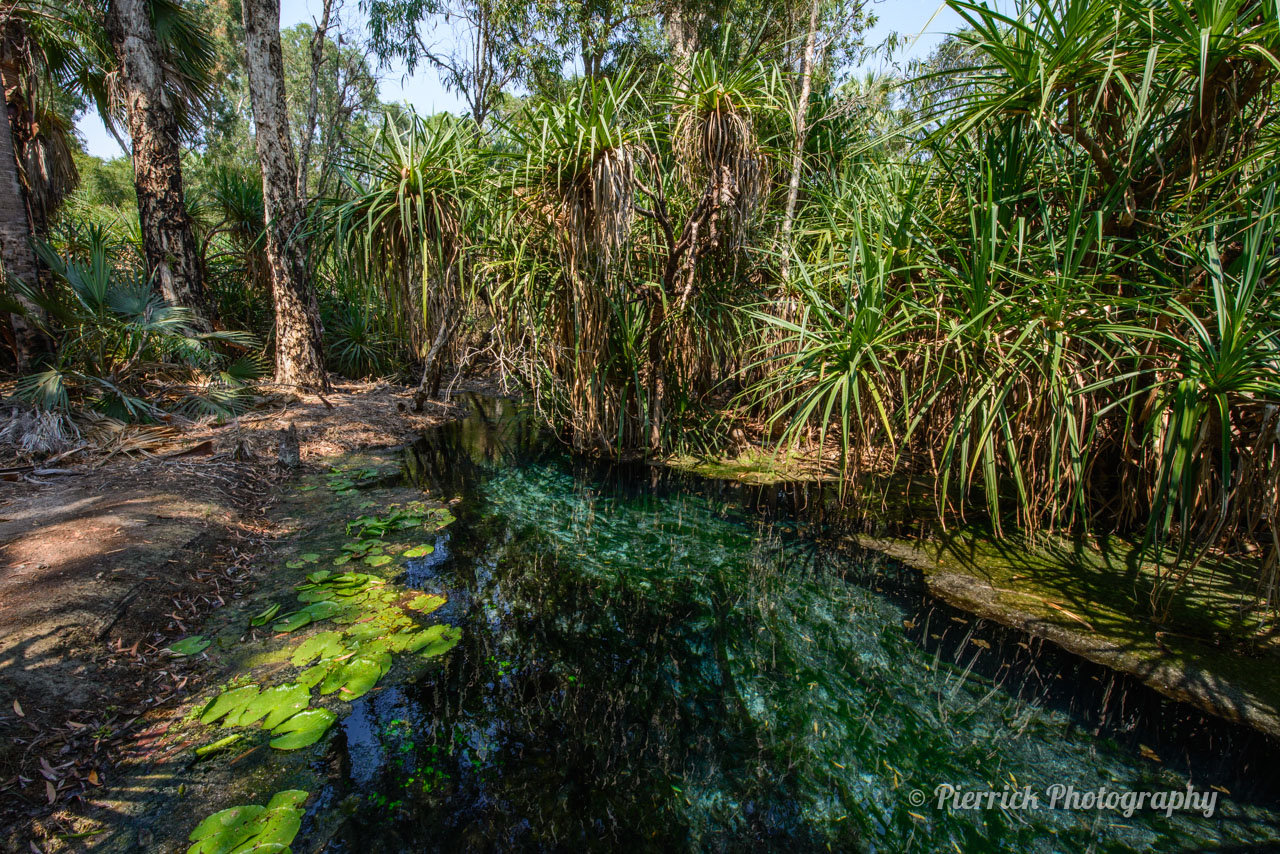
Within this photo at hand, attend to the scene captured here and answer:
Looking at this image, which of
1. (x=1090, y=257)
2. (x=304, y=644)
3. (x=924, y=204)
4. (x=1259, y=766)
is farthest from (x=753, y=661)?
(x=924, y=204)

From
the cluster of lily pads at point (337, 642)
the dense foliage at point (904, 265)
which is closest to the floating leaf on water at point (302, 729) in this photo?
the cluster of lily pads at point (337, 642)

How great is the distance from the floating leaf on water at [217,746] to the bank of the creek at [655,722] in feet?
0.07

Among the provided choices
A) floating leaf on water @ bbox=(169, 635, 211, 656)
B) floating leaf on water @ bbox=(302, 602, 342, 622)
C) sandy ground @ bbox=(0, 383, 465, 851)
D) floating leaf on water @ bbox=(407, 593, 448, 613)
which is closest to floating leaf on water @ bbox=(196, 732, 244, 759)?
sandy ground @ bbox=(0, 383, 465, 851)

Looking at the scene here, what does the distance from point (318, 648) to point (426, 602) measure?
1.64ft

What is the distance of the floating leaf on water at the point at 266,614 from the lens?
7.53 feet

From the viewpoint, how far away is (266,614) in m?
2.34

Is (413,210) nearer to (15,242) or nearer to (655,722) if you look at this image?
(15,242)

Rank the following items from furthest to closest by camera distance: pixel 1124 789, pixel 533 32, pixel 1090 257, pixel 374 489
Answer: pixel 533 32 → pixel 374 489 → pixel 1090 257 → pixel 1124 789

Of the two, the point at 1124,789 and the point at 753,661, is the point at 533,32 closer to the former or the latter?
the point at 753,661

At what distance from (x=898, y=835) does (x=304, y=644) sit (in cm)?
216

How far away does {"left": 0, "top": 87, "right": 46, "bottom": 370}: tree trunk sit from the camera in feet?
13.8

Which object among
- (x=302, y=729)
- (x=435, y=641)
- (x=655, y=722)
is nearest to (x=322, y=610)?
(x=435, y=641)

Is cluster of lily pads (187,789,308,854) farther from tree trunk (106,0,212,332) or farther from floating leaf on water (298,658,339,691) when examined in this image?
tree trunk (106,0,212,332)

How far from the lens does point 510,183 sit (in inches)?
162
